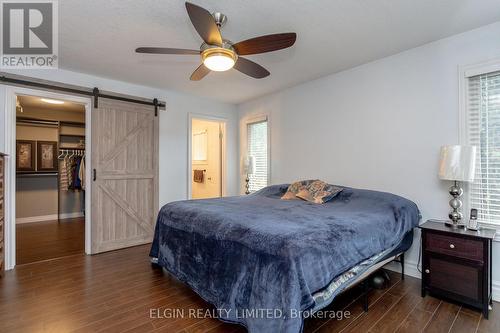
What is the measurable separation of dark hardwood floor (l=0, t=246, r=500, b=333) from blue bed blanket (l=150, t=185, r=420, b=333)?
280 mm

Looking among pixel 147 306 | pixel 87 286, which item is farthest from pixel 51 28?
pixel 147 306

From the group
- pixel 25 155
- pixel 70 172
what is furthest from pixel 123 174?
pixel 25 155

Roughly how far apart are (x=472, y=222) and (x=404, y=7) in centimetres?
204

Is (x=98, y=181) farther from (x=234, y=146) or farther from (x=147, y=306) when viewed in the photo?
(x=234, y=146)

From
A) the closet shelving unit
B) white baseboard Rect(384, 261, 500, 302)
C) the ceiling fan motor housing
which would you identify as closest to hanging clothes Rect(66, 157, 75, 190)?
the closet shelving unit

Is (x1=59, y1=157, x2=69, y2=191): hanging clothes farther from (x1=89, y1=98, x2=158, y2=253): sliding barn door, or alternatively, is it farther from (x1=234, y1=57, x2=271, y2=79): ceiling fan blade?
(x1=234, y1=57, x2=271, y2=79): ceiling fan blade

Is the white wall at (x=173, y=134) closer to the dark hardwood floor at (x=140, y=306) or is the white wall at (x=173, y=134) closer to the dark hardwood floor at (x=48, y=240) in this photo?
the dark hardwood floor at (x=48, y=240)

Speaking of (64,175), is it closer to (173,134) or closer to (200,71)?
(173,134)

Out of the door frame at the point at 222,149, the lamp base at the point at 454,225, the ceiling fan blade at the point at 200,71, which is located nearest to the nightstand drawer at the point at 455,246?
the lamp base at the point at 454,225

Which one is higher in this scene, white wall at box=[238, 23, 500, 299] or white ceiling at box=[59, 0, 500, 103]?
white ceiling at box=[59, 0, 500, 103]

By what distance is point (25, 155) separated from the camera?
18.5ft

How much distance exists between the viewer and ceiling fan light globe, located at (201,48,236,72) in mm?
2016

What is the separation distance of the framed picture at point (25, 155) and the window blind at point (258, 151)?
4.92 m

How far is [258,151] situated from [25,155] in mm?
5211
